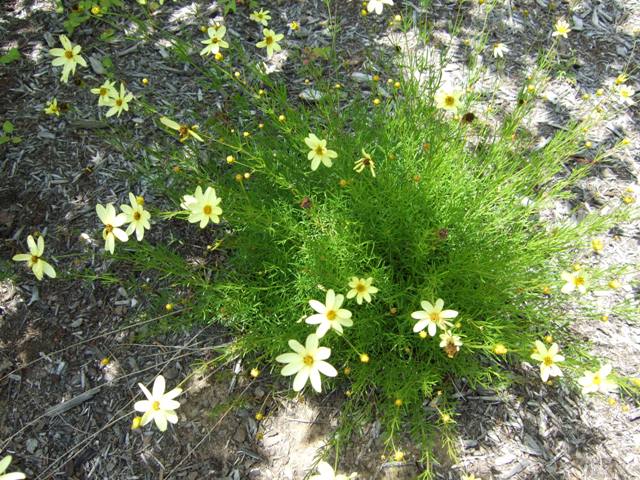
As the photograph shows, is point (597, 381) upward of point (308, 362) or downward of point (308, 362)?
upward

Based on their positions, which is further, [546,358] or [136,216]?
[136,216]

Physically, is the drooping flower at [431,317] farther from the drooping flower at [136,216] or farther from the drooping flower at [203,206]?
the drooping flower at [136,216]

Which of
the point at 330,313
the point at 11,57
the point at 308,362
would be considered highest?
the point at 330,313

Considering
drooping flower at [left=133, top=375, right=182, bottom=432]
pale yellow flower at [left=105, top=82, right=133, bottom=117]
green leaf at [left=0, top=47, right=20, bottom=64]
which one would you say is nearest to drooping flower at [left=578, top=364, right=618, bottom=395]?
drooping flower at [left=133, top=375, right=182, bottom=432]

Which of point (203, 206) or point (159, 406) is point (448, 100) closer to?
point (203, 206)

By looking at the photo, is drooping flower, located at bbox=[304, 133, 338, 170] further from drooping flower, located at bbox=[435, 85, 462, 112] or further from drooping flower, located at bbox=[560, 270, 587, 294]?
drooping flower, located at bbox=[560, 270, 587, 294]

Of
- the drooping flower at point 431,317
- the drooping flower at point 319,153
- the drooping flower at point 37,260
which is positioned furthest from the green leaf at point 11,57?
the drooping flower at point 431,317

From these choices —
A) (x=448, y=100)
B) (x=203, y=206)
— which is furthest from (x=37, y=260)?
(x=448, y=100)

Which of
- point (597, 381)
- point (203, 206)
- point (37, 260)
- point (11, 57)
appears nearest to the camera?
point (597, 381)

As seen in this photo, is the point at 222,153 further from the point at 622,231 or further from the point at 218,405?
the point at 622,231
